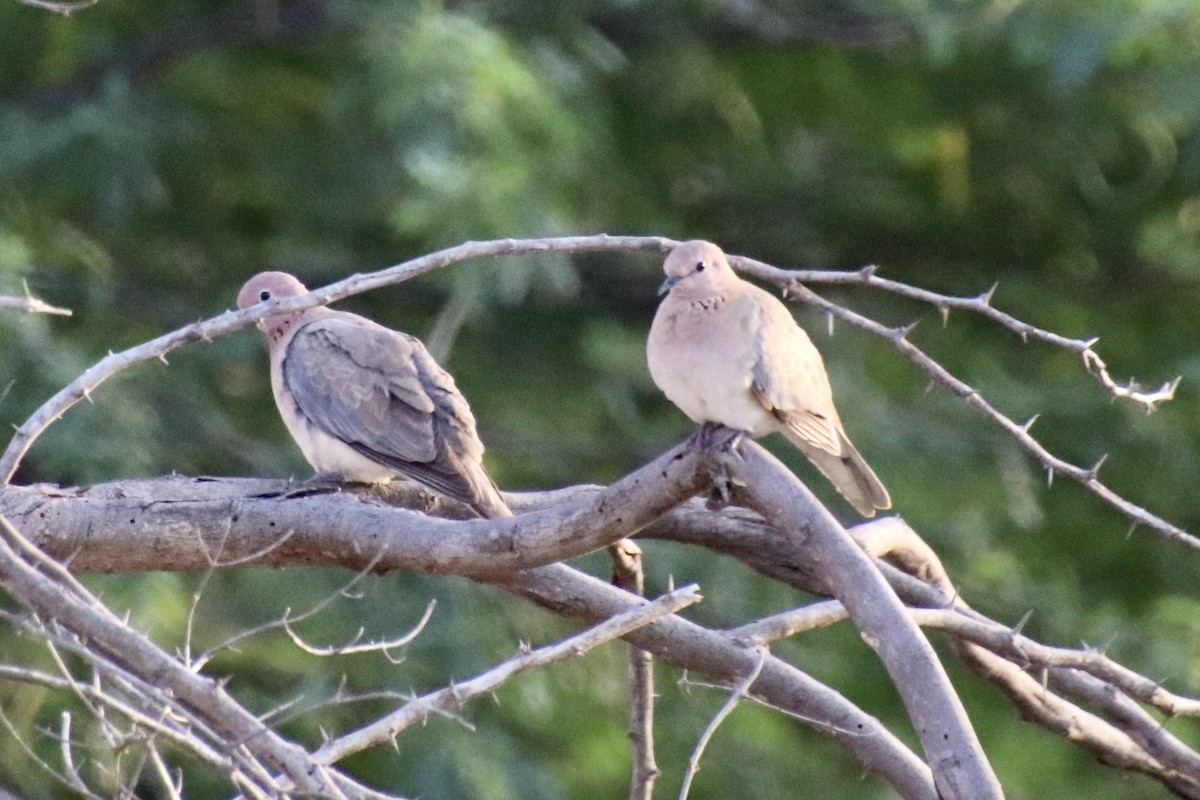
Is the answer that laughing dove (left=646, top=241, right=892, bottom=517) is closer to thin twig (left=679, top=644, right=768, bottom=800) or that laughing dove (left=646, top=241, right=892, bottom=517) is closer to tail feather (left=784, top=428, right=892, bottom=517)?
tail feather (left=784, top=428, right=892, bottom=517)

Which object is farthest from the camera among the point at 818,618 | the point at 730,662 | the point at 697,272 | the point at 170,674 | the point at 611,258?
the point at 611,258

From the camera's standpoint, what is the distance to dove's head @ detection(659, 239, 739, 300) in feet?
14.2

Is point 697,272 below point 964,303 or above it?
above

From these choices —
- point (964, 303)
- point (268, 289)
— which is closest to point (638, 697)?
point (964, 303)

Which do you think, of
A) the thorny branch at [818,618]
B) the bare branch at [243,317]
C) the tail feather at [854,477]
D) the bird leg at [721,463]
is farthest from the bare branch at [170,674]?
the tail feather at [854,477]

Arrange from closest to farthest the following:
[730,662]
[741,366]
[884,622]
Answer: [884,622] → [730,662] → [741,366]

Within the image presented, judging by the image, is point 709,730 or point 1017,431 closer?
point 709,730

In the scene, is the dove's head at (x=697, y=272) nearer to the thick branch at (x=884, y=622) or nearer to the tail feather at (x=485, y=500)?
the tail feather at (x=485, y=500)

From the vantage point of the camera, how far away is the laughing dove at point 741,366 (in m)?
4.04

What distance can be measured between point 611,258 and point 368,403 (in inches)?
179

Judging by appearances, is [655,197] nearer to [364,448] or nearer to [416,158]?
[416,158]

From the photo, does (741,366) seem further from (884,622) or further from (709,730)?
(709,730)

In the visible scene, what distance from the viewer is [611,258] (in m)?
9.39

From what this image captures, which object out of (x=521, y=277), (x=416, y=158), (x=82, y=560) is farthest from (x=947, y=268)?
(x=82, y=560)
